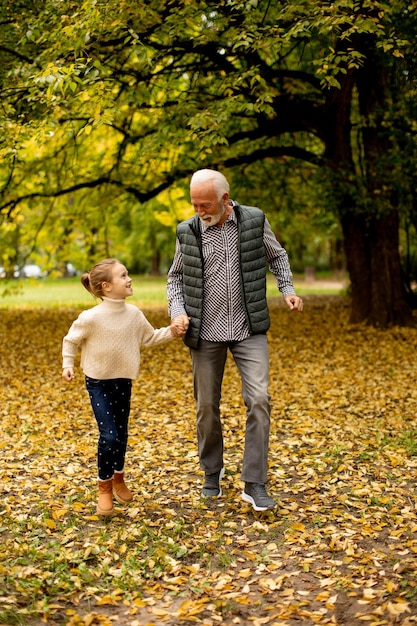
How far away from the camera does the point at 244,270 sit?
4785 millimetres

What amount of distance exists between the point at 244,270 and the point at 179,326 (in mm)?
547

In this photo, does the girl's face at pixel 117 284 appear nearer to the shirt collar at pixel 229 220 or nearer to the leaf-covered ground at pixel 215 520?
the shirt collar at pixel 229 220

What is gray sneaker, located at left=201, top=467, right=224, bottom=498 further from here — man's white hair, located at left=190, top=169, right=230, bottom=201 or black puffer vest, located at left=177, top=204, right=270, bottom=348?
man's white hair, located at left=190, top=169, right=230, bottom=201

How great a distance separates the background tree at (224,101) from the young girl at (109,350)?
3242mm

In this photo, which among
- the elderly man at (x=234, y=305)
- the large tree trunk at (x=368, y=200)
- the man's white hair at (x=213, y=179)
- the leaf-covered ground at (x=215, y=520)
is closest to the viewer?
the leaf-covered ground at (x=215, y=520)

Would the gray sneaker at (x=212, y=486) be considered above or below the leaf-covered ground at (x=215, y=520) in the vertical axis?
above

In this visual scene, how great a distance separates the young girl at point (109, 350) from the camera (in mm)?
4730

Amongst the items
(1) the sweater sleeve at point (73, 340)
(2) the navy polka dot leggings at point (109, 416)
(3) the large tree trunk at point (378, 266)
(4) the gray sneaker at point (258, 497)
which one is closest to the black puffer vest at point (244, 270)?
(2) the navy polka dot leggings at point (109, 416)

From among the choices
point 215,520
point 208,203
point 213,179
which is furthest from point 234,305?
point 215,520

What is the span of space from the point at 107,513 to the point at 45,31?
247 inches

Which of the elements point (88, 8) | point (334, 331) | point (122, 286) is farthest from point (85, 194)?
point (122, 286)

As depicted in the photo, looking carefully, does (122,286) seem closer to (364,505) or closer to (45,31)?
(364,505)

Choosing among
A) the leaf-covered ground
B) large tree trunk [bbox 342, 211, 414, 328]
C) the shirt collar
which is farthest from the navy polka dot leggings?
large tree trunk [bbox 342, 211, 414, 328]

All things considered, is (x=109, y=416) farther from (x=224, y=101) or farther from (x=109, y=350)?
(x=224, y=101)
